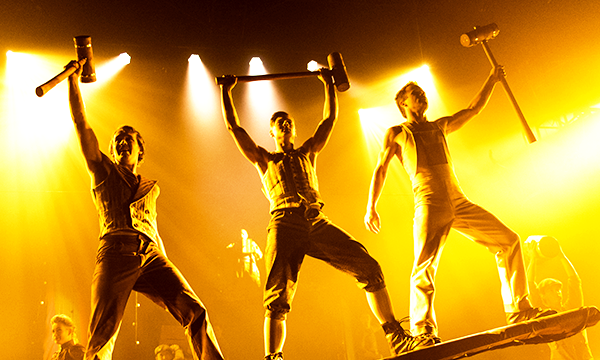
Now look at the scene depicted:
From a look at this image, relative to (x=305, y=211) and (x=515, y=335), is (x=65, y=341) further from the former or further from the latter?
(x=515, y=335)

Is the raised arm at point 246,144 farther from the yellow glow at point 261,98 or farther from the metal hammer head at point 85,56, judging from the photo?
the yellow glow at point 261,98

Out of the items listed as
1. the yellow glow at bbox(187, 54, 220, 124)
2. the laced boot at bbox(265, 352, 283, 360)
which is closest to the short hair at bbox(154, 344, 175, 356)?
the yellow glow at bbox(187, 54, 220, 124)


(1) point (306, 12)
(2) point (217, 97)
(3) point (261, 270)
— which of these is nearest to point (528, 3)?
(1) point (306, 12)

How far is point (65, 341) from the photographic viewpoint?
675cm

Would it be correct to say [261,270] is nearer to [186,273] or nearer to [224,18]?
[186,273]

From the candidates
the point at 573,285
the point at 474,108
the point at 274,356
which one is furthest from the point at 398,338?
the point at 573,285

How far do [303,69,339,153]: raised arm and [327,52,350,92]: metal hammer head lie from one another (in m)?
0.05

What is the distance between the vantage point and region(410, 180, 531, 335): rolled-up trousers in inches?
182

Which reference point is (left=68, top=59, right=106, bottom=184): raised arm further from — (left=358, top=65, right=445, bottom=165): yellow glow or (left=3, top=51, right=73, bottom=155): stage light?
(left=358, top=65, right=445, bottom=165): yellow glow

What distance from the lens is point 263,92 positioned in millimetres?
11828

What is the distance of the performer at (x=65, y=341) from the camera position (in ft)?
21.4

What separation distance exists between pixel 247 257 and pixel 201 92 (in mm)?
3794

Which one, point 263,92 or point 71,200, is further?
point 263,92

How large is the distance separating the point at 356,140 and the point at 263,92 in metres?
2.49
